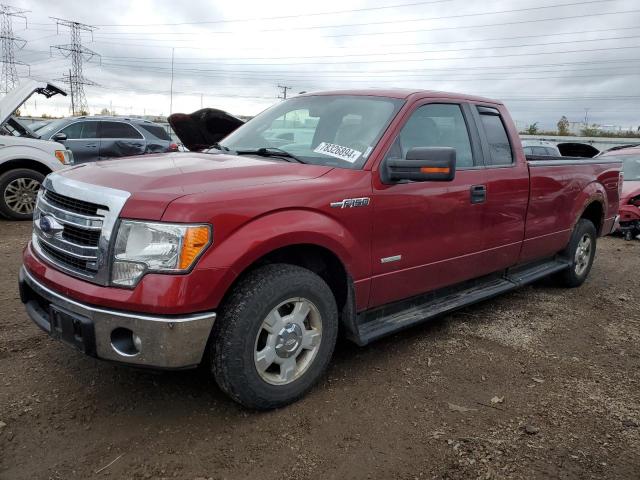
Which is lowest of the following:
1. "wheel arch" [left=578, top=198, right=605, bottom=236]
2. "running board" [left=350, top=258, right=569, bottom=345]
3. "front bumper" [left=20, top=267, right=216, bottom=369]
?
"running board" [left=350, top=258, right=569, bottom=345]

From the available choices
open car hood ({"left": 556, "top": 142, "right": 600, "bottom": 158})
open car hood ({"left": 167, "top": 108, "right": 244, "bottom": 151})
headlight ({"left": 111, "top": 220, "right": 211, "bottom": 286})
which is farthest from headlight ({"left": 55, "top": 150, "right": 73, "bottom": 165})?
open car hood ({"left": 556, "top": 142, "right": 600, "bottom": 158})

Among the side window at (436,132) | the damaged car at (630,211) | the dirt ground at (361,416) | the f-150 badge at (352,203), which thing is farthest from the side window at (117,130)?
the f-150 badge at (352,203)

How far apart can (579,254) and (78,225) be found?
5.15 meters

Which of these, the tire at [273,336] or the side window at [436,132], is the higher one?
the side window at [436,132]

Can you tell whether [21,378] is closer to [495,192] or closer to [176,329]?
[176,329]

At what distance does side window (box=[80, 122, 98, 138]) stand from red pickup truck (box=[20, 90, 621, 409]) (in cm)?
834

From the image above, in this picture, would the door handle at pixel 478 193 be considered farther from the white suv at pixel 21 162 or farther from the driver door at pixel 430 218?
the white suv at pixel 21 162

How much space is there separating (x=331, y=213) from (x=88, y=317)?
137cm

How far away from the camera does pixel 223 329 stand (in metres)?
2.60

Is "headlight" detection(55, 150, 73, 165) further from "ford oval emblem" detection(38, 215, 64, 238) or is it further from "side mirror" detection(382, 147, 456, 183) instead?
"side mirror" detection(382, 147, 456, 183)

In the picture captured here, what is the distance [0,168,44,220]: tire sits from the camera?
802 centimetres

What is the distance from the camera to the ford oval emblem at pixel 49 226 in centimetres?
279

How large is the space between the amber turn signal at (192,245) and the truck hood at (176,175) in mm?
164

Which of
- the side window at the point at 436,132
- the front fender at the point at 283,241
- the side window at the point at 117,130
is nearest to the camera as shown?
the front fender at the point at 283,241
